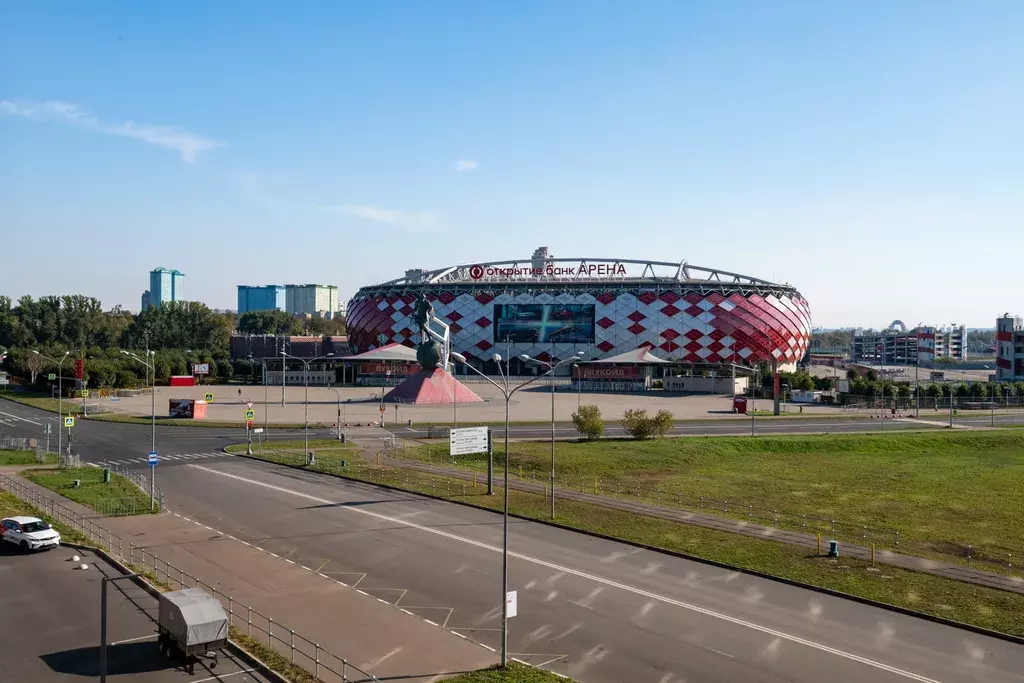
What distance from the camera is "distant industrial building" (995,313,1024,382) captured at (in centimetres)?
14325

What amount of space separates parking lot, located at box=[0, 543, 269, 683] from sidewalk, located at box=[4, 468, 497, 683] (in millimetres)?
2239

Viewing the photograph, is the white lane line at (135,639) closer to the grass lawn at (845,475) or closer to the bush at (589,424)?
the grass lawn at (845,475)

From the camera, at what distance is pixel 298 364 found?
526 feet

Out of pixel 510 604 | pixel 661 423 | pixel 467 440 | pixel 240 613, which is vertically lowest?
pixel 240 613

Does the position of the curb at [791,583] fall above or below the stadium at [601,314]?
below

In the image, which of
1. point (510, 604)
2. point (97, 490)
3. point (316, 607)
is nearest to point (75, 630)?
point (316, 607)

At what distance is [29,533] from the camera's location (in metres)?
33.6

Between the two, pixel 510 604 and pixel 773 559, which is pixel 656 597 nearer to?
pixel 773 559

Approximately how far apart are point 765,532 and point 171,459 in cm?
4190

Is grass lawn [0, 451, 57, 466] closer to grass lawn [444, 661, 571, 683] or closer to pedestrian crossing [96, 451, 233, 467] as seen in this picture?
pedestrian crossing [96, 451, 233, 467]

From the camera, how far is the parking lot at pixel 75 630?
21.5 metres

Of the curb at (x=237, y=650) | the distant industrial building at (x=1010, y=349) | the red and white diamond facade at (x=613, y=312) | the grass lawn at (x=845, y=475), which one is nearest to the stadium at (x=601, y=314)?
the red and white diamond facade at (x=613, y=312)

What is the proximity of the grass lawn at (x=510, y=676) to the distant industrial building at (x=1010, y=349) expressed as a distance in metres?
147

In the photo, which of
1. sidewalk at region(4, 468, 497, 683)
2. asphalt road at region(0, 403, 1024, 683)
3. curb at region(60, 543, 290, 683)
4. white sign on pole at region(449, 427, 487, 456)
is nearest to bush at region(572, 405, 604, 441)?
asphalt road at region(0, 403, 1024, 683)
